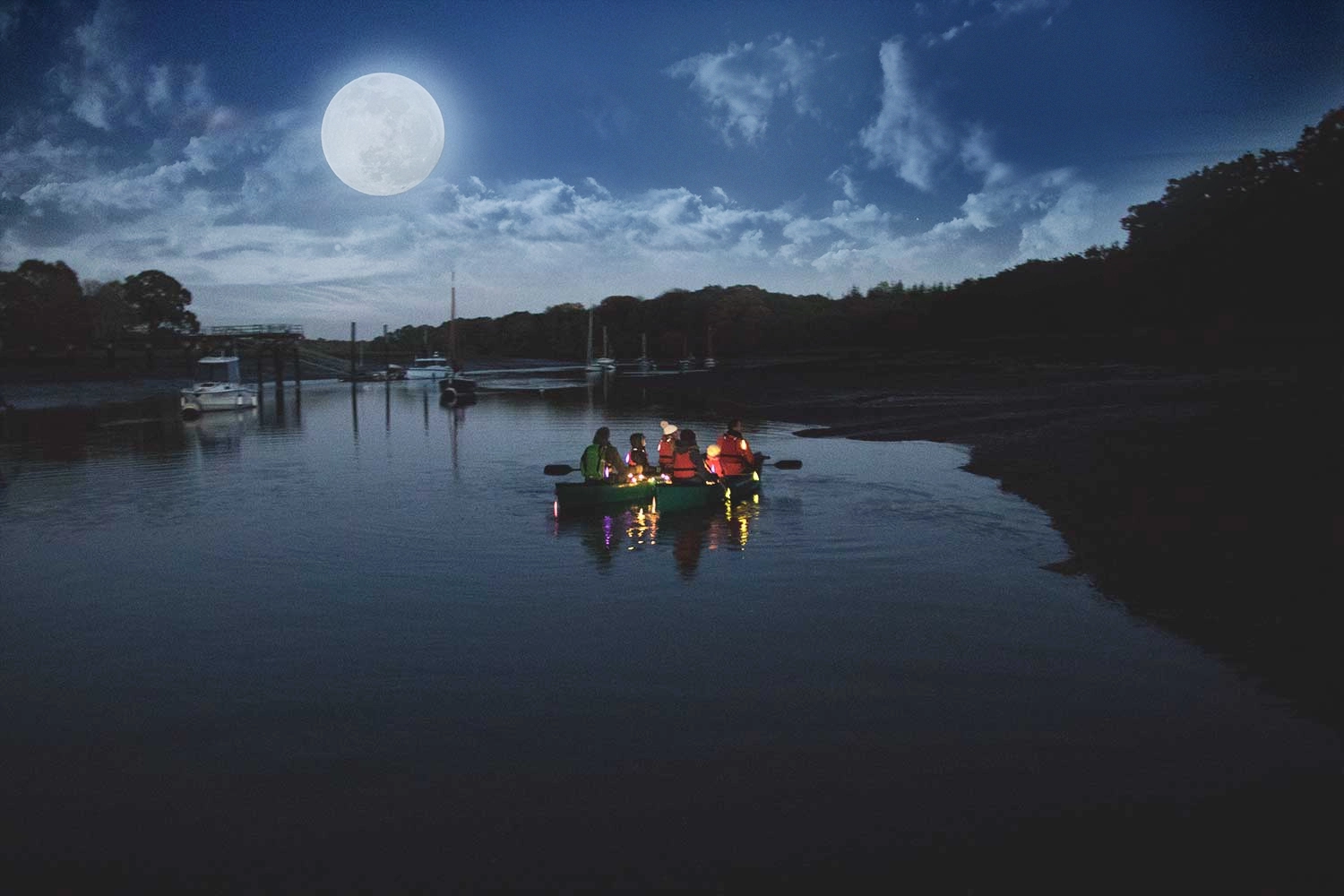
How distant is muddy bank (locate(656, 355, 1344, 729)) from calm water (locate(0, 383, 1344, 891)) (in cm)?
73

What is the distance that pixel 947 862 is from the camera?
7.21 metres

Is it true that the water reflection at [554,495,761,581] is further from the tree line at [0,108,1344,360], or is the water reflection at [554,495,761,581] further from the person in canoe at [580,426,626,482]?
the tree line at [0,108,1344,360]

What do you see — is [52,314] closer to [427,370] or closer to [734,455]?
[427,370]

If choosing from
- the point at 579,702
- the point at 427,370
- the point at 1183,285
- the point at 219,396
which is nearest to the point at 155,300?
the point at 427,370

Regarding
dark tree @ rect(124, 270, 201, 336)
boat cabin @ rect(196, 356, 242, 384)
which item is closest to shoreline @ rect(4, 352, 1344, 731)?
boat cabin @ rect(196, 356, 242, 384)

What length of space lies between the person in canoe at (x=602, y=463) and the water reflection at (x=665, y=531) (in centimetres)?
81

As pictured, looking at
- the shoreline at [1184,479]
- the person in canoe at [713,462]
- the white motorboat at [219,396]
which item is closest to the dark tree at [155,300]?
the white motorboat at [219,396]

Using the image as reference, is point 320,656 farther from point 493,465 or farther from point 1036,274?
point 1036,274

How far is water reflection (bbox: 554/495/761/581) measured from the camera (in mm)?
18391

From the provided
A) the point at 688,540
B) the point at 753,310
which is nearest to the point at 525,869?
the point at 688,540

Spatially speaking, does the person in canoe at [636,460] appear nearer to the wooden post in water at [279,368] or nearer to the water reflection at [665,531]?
the water reflection at [665,531]

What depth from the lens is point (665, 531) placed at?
2064 centimetres

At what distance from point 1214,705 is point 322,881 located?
869 cm

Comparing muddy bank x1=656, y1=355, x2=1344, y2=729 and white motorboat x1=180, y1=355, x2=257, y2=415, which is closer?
muddy bank x1=656, y1=355, x2=1344, y2=729
